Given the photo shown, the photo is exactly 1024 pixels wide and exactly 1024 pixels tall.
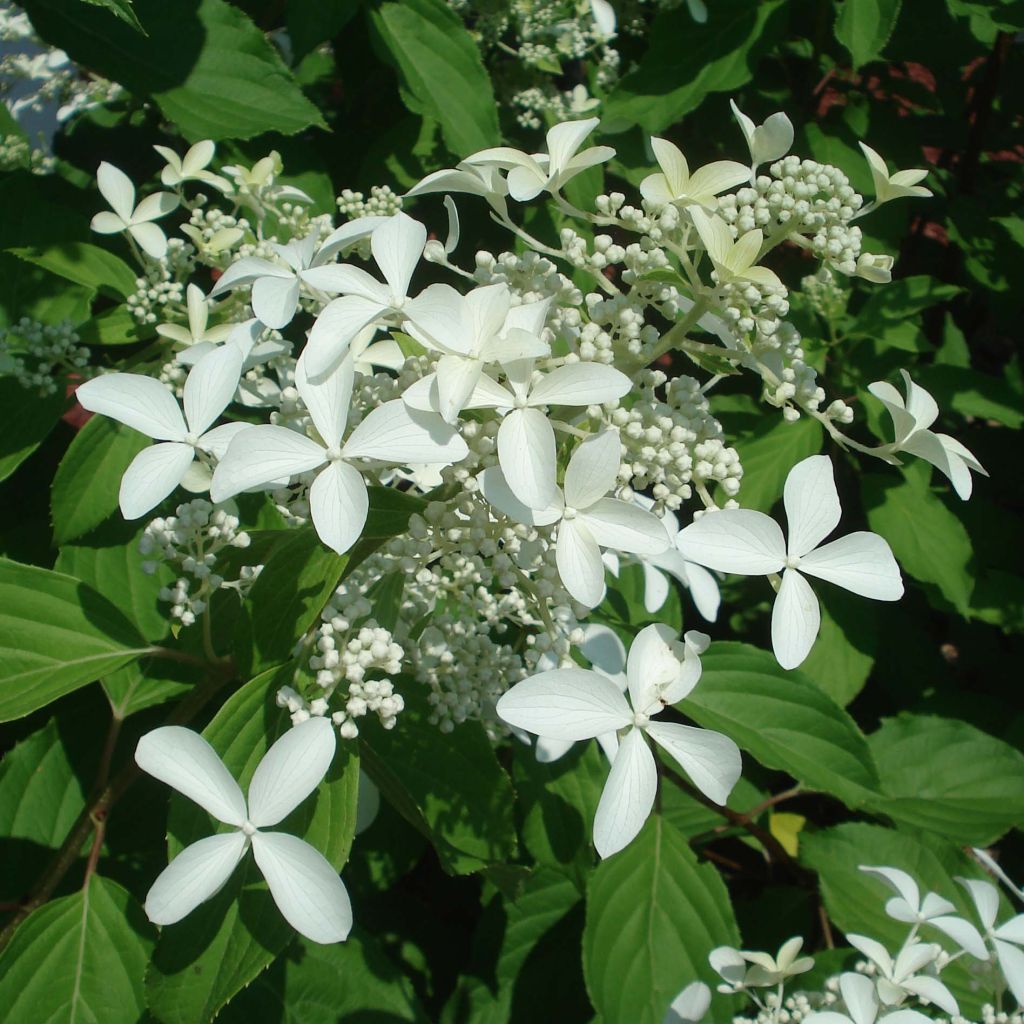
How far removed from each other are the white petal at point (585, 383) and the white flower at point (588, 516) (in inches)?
1.3

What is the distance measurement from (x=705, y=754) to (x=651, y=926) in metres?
0.70

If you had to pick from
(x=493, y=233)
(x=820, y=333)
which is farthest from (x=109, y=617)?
(x=820, y=333)

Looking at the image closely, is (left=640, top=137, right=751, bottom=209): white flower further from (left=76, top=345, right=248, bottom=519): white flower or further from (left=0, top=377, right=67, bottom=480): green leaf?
(left=0, top=377, right=67, bottom=480): green leaf

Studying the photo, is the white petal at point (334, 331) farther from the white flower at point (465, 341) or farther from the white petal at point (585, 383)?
the white petal at point (585, 383)

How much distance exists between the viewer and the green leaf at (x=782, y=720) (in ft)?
4.49

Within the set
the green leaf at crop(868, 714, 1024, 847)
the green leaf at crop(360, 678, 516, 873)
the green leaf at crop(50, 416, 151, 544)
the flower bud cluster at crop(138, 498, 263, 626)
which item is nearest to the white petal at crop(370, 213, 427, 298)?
the flower bud cluster at crop(138, 498, 263, 626)

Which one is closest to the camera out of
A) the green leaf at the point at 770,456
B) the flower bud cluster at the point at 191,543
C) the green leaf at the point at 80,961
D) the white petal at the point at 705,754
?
the white petal at the point at 705,754

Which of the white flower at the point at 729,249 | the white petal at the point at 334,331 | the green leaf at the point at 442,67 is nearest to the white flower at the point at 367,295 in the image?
the white petal at the point at 334,331

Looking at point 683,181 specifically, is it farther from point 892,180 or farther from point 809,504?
point 809,504

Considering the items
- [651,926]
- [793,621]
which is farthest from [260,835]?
[651,926]

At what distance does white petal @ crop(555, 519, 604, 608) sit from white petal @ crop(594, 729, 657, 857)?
0.17m

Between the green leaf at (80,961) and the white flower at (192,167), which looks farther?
the white flower at (192,167)

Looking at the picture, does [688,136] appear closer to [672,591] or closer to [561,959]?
[672,591]

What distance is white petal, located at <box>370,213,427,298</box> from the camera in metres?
0.93
